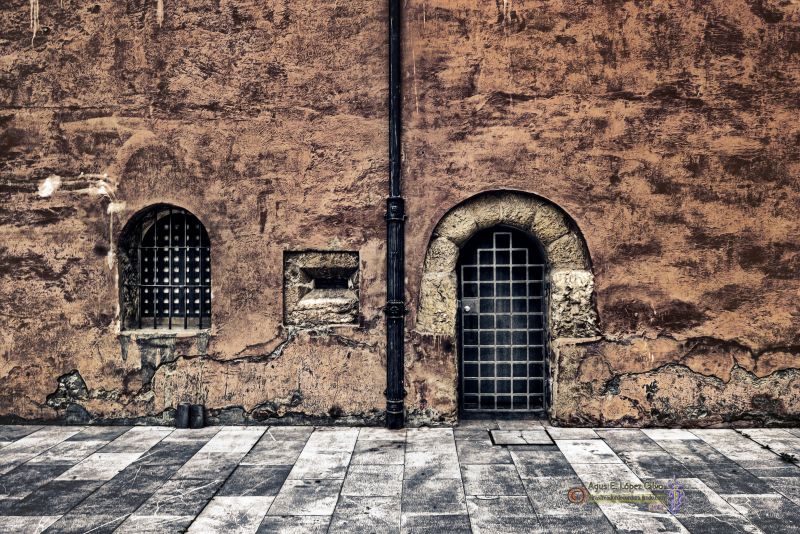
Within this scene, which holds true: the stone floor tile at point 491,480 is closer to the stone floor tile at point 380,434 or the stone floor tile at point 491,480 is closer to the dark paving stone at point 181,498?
the stone floor tile at point 380,434

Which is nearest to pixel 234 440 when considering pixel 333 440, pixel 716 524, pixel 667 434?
pixel 333 440

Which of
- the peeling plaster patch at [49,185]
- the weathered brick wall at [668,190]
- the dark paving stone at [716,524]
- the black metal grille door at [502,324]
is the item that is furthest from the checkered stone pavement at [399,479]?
the peeling plaster patch at [49,185]

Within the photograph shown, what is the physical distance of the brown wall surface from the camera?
17.0 feet

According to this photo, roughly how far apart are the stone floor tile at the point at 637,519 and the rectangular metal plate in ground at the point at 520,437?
1.25 meters

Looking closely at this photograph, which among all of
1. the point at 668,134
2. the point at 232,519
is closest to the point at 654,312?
the point at 668,134

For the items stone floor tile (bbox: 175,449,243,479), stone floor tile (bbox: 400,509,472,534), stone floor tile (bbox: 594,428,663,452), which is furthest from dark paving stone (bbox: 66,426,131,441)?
stone floor tile (bbox: 594,428,663,452)

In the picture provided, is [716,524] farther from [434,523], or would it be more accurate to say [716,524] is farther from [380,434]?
[380,434]

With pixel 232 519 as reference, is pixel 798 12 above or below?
above

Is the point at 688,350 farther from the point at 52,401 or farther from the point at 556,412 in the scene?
the point at 52,401

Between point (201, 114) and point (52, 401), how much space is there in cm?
337

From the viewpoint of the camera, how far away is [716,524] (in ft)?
10.7

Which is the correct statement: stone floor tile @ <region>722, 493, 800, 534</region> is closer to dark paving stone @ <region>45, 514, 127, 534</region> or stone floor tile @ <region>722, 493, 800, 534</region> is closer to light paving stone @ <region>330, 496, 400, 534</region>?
light paving stone @ <region>330, 496, 400, 534</region>

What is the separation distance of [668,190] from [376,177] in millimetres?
2944

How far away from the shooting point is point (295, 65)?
5320mm
